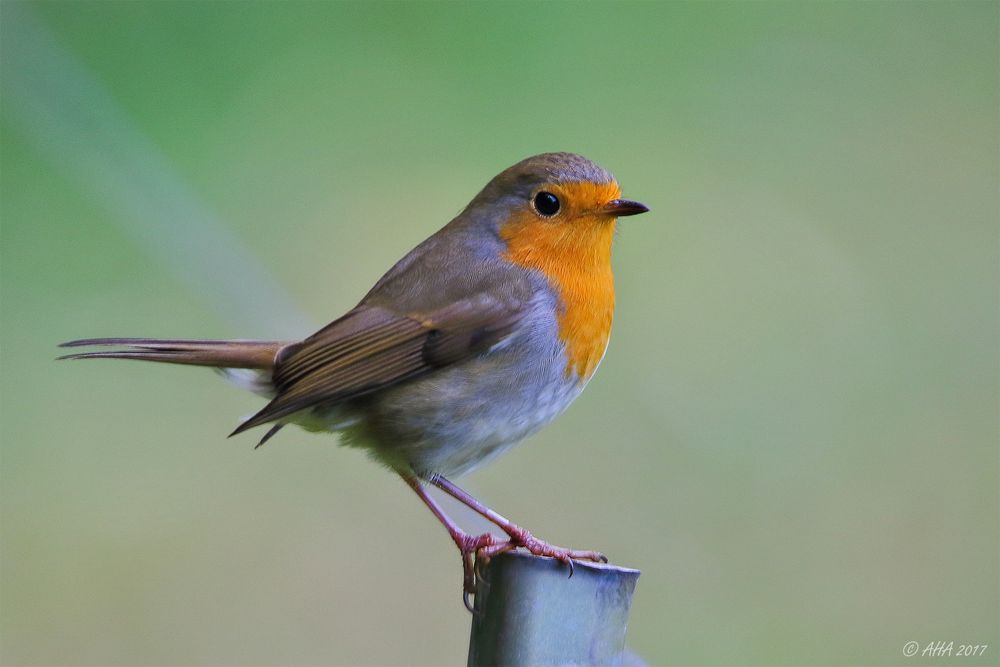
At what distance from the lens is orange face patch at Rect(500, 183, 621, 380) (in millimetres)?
2777

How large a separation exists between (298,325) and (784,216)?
Result: 10.4ft

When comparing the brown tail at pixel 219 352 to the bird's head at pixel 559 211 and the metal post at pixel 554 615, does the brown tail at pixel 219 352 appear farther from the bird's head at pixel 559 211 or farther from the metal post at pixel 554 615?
the metal post at pixel 554 615

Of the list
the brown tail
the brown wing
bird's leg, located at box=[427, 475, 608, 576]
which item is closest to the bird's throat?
the brown wing

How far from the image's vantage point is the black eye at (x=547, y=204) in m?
2.88

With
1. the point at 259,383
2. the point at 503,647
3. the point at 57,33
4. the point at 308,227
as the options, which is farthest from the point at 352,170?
the point at 503,647

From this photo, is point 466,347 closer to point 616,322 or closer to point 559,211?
point 559,211

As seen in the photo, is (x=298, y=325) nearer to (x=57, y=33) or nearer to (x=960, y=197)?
(x=57, y=33)

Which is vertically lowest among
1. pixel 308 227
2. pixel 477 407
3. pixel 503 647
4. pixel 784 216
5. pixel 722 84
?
pixel 503 647

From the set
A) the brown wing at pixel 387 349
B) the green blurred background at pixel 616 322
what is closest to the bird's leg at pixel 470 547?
the brown wing at pixel 387 349

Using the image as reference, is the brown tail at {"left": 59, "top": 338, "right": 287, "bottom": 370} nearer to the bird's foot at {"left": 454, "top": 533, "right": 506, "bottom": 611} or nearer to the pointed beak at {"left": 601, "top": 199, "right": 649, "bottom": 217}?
the bird's foot at {"left": 454, "top": 533, "right": 506, "bottom": 611}

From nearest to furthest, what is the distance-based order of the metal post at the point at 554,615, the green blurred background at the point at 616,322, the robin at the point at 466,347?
the metal post at the point at 554,615 → the robin at the point at 466,347 → the green blurred background at the point at 616,322

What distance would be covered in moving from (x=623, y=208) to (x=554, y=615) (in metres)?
1.20

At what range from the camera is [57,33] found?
16.3 ft

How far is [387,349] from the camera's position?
2.76m
